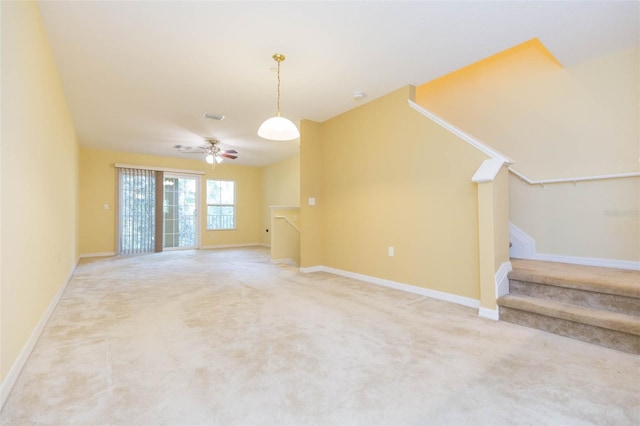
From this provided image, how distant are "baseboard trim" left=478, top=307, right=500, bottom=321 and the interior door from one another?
24.5ft

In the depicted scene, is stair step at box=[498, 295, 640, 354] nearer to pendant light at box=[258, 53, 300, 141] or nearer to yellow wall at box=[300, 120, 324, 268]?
pendant light at box=[258, 53, 300, 141]

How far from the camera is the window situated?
8.52m

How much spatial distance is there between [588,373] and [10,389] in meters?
3.30

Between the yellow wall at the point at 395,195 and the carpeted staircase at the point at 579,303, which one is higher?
the yellow wall at the point at 395,195

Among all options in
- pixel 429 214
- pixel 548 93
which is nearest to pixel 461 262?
pixel 429 214

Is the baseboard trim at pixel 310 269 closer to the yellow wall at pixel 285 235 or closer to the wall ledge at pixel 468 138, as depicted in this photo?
the yellow wall at pixel 285 235

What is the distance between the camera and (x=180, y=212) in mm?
7996

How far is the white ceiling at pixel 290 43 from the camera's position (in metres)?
2.30

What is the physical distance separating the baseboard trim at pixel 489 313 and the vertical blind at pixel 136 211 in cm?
745

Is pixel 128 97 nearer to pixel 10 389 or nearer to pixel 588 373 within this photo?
pixel 10 389

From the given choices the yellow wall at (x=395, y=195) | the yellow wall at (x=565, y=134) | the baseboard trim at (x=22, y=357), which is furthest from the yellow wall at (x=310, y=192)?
the baseboard trim at (x=22, y=357)

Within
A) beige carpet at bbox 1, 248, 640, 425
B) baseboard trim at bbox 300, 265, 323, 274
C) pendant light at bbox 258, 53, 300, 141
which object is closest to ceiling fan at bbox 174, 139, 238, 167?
baseboard trim at bbox 300, 265, 323, 274

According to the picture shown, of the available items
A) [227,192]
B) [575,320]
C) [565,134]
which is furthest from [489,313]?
[227,192]

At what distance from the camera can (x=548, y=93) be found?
3422 mm
